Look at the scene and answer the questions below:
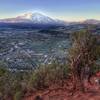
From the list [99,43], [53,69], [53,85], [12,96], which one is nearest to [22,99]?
[12,96]

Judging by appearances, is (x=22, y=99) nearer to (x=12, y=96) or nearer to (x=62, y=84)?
(x=12, y=96)

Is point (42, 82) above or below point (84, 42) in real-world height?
below

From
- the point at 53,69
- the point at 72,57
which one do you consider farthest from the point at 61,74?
the point at 72,57

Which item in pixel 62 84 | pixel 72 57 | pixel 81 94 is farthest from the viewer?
pixel 62 84

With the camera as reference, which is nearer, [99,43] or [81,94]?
[81,94]

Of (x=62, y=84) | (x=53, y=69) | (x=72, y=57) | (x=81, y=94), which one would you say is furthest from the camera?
(x=53, y=69)

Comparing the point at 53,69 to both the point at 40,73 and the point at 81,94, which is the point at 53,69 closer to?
the point at 40,73

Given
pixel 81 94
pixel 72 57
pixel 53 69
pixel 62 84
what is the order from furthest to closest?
pixel 53 69 → pixel 62 84 → pixel 72 57 → pixel 81 94

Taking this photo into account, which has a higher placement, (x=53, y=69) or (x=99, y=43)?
(x=99, y=43)

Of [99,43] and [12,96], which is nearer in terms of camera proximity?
[12,96]
